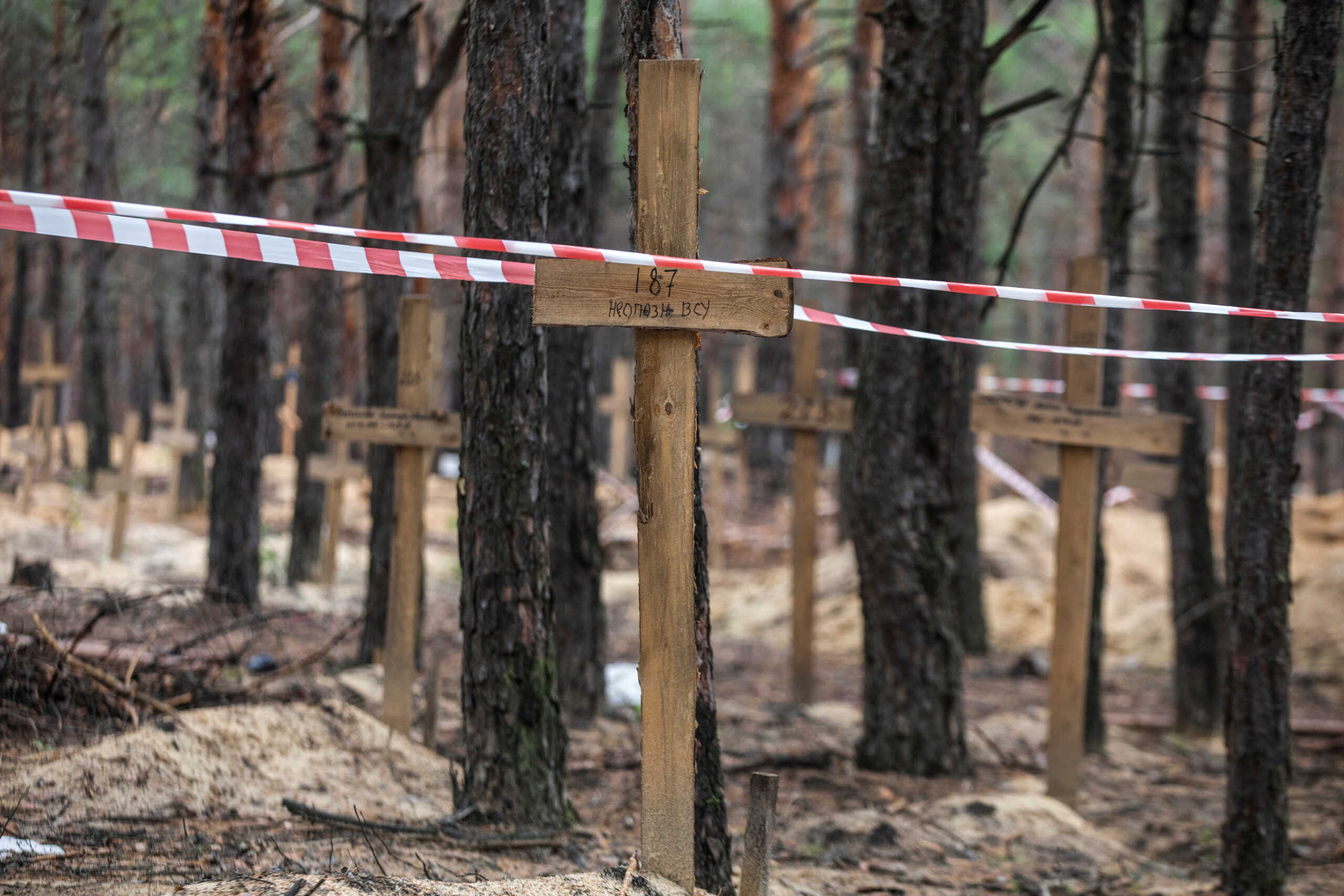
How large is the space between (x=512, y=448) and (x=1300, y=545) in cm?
1056

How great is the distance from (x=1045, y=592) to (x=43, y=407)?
1376 centimetres

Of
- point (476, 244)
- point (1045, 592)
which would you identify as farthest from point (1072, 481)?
point (1045, 592)

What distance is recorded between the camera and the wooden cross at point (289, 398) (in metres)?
19.3

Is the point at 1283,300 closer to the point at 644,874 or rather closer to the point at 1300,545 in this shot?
the point at 644,874

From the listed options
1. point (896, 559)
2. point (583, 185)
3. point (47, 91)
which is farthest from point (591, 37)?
point (896, 559)

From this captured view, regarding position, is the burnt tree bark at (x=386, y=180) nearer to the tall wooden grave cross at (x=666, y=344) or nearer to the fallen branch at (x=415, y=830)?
the fallen branch at (x=415, y=830)

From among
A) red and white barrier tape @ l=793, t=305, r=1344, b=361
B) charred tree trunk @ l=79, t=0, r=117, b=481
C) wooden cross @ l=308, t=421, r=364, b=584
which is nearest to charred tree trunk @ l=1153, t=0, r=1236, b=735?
red and white barrier tape @ l=793, t=305, r=1344, b=361

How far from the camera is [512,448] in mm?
4250

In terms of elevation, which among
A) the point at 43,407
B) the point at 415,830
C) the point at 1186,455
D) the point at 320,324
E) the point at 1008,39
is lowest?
the point at 415,830

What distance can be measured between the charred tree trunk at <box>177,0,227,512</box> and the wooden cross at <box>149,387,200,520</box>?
0.24 metres

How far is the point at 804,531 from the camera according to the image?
25.6 feet

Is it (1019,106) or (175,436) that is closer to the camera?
(1019,106)

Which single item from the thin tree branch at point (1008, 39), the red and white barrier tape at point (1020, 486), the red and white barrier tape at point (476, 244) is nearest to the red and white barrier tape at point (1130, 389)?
the red and white barrier tape at point (1020, 486)

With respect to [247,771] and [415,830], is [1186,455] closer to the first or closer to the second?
[415,830]
